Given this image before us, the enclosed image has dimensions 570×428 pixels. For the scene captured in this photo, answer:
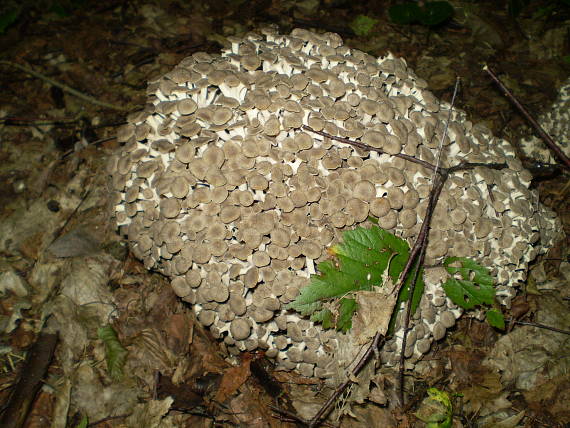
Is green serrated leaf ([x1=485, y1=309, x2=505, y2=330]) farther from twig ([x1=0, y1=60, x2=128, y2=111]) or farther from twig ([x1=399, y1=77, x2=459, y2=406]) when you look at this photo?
twig ([x1=0, y1=60, x2=128, y2=111])

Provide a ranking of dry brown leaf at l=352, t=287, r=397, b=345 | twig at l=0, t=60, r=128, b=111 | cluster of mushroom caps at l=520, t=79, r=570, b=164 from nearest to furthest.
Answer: dry brown leaf at l=352, t=287, r=397, b=345 < cluster of mushroom caps at l=520, t=79, r=570, b=164 < twig at l=0, t=60, r=128, b=111

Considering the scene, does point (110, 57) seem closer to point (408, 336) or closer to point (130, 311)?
point (130, 311)

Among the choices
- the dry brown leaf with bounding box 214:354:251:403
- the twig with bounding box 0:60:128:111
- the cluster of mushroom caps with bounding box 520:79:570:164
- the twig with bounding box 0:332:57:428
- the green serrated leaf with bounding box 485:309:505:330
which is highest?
the cluster of mushroom caps with bounding box 520:79:570:164

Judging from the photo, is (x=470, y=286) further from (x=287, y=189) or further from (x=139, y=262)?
(x=139, y=262)

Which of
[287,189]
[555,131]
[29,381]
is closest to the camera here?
Result: [287,189]

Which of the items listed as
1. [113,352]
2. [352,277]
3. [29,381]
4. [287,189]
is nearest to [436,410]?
[352,277]

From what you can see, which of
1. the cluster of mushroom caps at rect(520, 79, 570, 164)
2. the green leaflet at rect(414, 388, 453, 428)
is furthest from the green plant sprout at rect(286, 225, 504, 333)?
the cluster of mushroom caps at rect(520, 79, 570, 164)
